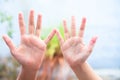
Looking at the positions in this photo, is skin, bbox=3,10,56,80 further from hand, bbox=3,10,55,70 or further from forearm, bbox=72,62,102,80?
forearm, bbox=72,62,102,80

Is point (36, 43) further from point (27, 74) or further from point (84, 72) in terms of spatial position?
point (84, 72)

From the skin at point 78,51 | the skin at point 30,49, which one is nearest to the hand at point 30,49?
the skin at point 30,49

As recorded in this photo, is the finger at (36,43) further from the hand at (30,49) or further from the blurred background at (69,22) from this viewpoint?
the blurred background at (69,22)

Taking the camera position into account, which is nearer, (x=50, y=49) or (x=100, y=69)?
(x=50, y=49)

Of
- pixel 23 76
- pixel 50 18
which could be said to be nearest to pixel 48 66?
pixel 50 18

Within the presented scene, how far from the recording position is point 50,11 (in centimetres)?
193

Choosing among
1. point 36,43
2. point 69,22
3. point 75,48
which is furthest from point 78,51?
point 69,22

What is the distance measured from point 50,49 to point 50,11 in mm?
265

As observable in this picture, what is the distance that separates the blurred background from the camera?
188 centimetres

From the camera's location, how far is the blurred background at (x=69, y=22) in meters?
1.88

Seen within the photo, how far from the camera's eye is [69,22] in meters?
1.89

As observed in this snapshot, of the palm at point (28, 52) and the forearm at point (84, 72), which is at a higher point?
the palm at point (28, 52)

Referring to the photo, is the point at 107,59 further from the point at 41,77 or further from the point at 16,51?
the point at 16,51

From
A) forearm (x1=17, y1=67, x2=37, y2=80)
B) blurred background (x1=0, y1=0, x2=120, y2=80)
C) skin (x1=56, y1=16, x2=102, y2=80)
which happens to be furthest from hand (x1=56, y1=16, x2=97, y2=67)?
blurred background (x1=0, y1=0, x2=120, y2=80)
